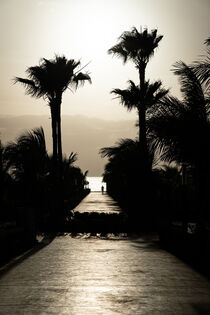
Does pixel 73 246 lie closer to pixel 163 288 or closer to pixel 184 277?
pixel 184 277

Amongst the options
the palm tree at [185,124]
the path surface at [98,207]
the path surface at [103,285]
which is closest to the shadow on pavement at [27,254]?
the path surface at [103,285]

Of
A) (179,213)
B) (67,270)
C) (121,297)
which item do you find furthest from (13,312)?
(179,213)

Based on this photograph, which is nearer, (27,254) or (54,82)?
(27,254)

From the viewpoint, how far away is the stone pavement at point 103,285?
7.57 metres

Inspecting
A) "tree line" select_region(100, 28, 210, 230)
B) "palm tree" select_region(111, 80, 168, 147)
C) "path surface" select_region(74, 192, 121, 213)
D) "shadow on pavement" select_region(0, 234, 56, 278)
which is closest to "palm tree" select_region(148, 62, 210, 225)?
"tree line" select_region(100, 28, 210, 230)

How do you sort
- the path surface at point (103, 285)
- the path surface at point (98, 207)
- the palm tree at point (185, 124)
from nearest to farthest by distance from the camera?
the path surface at point (103, 285) < the palm tree at point (185, 124) < the path surface at point (98, 207)

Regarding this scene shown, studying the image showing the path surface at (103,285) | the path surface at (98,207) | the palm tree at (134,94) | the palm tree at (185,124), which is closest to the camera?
the path surface at (103,285)

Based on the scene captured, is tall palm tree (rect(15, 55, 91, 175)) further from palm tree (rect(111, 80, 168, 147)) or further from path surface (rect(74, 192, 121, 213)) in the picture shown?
path surface (rect(74, 192, 121, 213))

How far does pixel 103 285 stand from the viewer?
939 cm

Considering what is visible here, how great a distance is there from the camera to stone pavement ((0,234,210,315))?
24.8 ft

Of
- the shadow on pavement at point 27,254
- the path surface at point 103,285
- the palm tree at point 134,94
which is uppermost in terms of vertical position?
the palm tree at point 134,94

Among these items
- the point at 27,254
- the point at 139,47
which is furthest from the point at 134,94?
the point at 27,254

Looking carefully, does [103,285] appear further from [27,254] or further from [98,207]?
[98,207]

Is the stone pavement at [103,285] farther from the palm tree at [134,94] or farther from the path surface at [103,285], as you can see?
the palm tree at [134,94]
